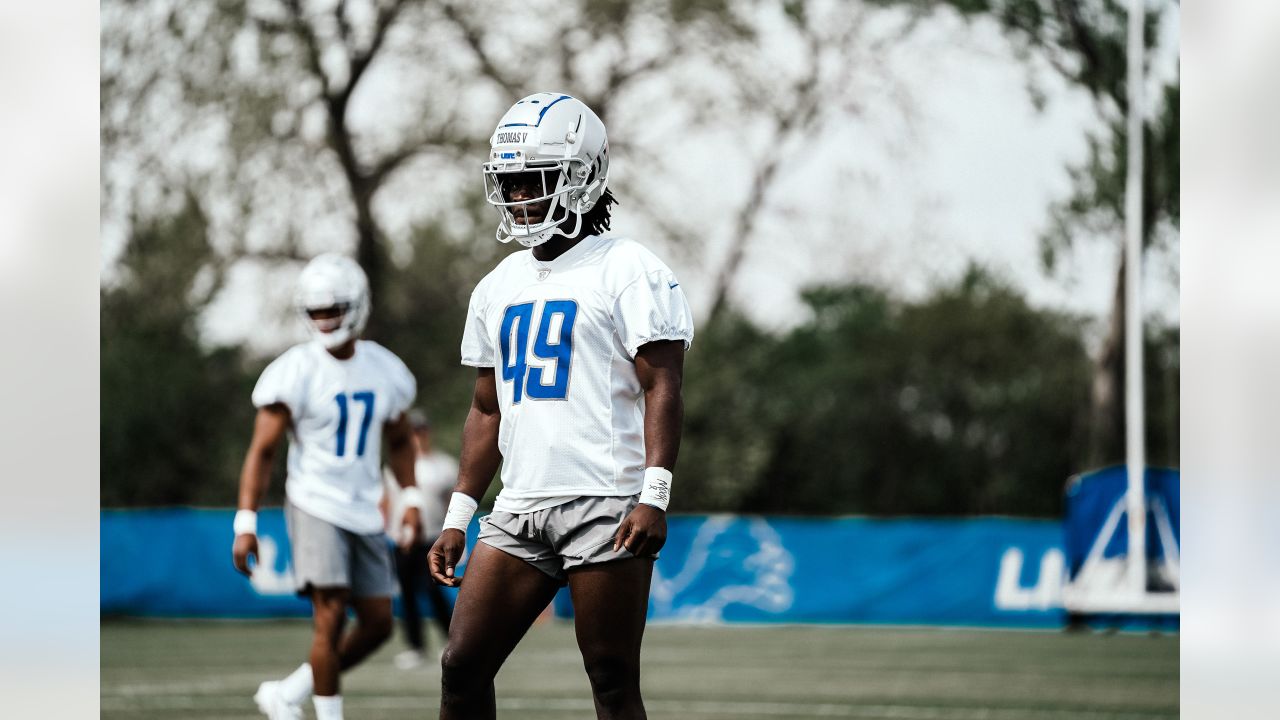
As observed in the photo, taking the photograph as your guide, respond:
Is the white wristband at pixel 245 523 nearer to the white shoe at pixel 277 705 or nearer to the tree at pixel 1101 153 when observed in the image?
the white shoe at pixel 277 705

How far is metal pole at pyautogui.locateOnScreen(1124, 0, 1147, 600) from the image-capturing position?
1941 cm

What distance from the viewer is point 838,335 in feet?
109

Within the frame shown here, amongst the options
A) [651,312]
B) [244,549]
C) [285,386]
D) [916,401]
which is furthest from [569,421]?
[916,401]

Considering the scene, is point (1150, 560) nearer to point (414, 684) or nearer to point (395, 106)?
point (414, 684)

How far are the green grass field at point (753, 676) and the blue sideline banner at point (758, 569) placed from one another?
5.63ft

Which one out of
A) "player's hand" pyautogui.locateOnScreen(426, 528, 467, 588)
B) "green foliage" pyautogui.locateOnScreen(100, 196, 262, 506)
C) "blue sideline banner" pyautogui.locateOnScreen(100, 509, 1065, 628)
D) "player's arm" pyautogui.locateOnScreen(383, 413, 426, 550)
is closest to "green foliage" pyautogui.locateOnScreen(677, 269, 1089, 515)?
"green foliage" pyautogui.locateOnScreen(100, 196, 262, 506)

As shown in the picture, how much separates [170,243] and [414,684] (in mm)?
16655

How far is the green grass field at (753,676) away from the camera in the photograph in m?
9.55

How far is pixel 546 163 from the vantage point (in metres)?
4.99

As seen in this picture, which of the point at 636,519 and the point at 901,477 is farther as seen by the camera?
the point at 901,477

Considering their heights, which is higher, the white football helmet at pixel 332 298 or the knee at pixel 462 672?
the white football helmet at pixel 332 298

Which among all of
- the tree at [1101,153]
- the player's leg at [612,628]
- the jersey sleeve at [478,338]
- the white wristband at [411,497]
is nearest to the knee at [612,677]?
the player's leg at [612,628]
